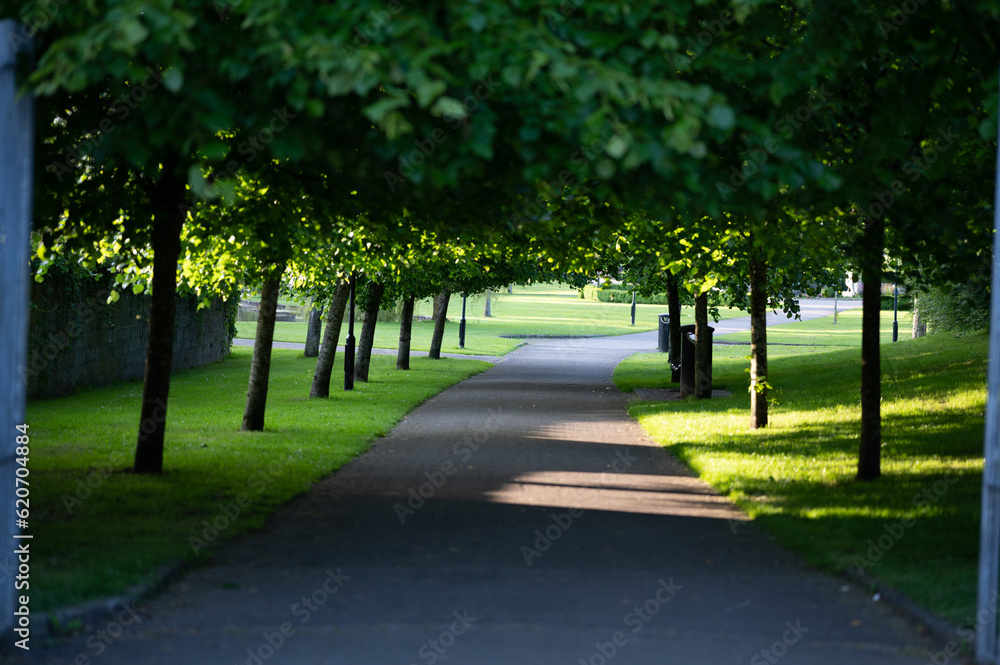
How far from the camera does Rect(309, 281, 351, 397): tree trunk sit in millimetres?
19750

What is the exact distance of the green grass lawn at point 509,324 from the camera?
46.5 meters

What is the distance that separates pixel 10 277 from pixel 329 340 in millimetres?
14891

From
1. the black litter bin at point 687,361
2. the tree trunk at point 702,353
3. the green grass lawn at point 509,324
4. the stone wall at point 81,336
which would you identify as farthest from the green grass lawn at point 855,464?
the green grass lawn at point 509,324

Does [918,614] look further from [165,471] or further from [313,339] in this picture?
[313,339]

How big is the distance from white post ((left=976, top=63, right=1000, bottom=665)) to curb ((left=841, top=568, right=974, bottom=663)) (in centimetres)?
13

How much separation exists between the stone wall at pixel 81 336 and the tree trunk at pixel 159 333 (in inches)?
325

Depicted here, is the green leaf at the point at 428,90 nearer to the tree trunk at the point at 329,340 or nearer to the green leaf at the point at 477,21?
the green leaf at the point at 477,21

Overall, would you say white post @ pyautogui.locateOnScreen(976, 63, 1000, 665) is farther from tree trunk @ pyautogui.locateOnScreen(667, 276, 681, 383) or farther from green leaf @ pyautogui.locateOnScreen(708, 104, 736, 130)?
tree trunk @ pyautogui.locateOnScreen(667, 276, 681, 383)

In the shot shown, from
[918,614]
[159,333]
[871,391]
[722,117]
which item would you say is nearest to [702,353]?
[871,391]

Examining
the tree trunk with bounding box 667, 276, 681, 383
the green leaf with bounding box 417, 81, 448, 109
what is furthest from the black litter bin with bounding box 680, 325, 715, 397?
the green leaf with bounding box 417, 81, 448, 109

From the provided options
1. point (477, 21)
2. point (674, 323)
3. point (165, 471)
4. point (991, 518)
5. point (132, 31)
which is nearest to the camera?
point (132, 31)

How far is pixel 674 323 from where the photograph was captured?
24.4 metres

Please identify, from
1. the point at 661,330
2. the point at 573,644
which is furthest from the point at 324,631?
the point at 661,330

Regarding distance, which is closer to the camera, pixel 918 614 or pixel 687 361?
pixel 918 614
